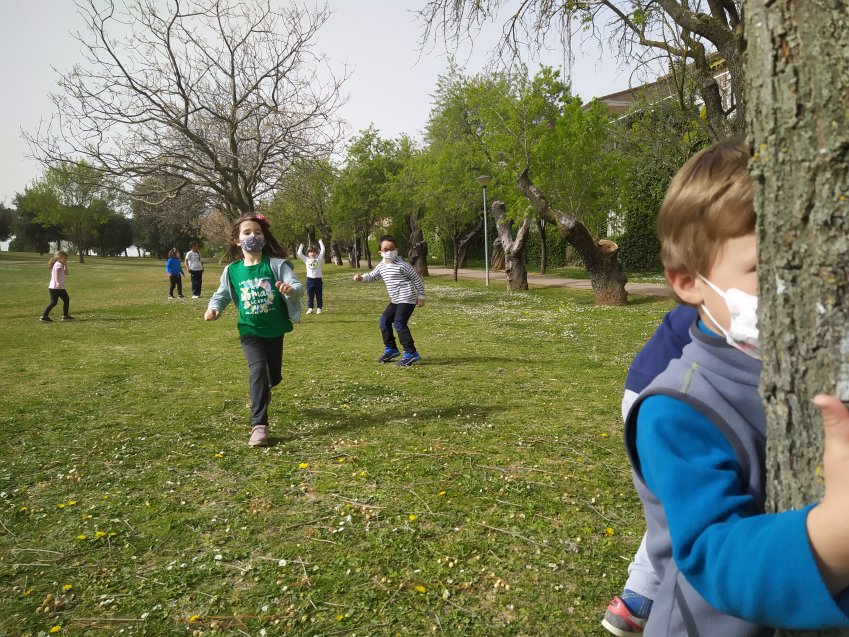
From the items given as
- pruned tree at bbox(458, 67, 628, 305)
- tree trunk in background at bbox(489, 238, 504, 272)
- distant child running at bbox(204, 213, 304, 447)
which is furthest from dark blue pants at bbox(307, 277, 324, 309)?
tree trunk in background at bbox(489, 238, 504, 272)

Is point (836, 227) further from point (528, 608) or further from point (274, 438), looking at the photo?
point (274, 438)

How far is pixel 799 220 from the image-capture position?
3.41ft

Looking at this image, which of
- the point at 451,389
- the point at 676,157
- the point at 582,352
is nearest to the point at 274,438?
the point at 451,389

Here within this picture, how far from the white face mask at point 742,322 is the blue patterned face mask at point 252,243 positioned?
523cm

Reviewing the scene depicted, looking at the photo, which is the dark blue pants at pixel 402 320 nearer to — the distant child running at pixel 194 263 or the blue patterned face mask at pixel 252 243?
the blue patterned face mask at pixel 252 243

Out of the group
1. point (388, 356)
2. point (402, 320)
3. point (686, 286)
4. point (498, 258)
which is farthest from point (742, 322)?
point (498, 258)

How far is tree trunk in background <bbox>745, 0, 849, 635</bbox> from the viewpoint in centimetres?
100

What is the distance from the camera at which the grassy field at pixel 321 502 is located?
3.03 meters

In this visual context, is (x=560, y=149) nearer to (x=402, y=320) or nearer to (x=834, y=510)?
(x=402, y=320)

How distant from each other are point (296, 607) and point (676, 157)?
86.4 feet

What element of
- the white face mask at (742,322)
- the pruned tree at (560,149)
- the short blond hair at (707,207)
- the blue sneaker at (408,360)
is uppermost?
the pruned tree at (560,149)

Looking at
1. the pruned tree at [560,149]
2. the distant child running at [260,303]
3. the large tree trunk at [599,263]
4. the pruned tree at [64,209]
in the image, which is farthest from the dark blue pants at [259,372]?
the pruned tree at [64,209]

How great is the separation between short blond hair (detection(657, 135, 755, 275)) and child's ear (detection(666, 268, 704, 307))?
1cm

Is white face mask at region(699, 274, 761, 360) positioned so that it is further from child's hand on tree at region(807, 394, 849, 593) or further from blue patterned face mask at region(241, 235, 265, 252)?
blue patterned face mask at region(241, 235, 265, 252)
